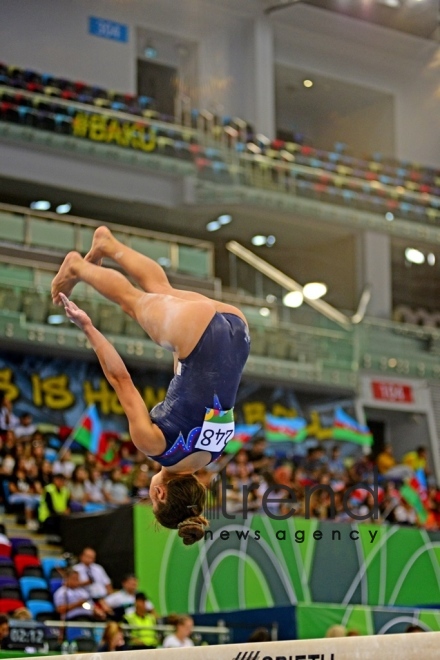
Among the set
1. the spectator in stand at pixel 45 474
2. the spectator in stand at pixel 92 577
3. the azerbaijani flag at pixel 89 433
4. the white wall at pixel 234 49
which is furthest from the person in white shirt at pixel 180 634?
the white wall at pixel 234 49

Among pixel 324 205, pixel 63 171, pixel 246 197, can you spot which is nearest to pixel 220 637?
pixel 63 171

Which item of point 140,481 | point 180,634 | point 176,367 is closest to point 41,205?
point 140,481

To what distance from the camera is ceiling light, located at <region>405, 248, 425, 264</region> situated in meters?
13.9

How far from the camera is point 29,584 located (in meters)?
7.99

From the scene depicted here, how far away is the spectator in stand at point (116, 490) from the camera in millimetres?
9203

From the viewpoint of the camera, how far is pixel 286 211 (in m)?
13.3

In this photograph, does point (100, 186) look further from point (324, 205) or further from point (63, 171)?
point (324, 205)

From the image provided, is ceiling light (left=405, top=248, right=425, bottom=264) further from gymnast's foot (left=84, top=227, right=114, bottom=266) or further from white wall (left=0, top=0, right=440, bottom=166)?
gymnast's foot (left=84, top=227, right=114, bottom=266)

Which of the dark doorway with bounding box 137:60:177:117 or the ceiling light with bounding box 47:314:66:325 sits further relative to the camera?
the dark doorway with bounding box 137:60:177:117

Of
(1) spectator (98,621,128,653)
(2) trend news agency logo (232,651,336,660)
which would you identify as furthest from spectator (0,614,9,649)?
(2) trend news agency logo (232,651,336,660)

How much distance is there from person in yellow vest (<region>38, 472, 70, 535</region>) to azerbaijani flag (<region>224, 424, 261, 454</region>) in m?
1.68

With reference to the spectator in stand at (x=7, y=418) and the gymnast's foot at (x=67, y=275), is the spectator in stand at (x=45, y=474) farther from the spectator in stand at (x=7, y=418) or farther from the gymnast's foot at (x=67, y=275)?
the gymnast's foot at (x=67, y=275)

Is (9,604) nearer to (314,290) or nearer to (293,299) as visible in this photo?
(293,299)

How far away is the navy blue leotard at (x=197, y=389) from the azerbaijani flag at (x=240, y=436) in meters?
4.90
